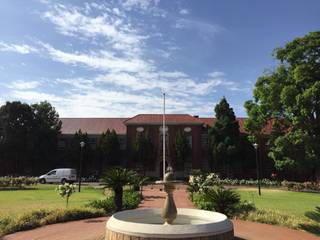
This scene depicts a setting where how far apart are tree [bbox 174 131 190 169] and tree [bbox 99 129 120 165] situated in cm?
854

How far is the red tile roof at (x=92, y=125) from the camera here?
63.3 m

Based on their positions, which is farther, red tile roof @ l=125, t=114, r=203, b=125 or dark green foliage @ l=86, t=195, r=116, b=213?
red tile roof @ l=125, t=114, r=203, b=125

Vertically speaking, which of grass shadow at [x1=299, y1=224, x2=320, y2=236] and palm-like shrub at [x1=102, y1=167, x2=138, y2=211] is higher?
palm-like shrub at [x1=102, y1=167, x2=138, y2=211]

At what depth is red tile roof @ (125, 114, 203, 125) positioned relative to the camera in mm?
60094

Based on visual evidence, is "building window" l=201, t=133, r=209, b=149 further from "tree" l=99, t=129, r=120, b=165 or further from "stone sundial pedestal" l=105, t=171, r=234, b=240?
"stone sundial pedestal" l=105, t=171, r=234, b=240

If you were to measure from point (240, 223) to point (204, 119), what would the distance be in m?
50.2

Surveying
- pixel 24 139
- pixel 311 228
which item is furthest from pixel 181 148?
pixel 311 228

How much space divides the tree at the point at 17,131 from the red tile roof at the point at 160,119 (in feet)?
45.5

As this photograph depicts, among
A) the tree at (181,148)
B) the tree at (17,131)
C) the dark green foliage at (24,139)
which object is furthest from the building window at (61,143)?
the tree at (181,148)

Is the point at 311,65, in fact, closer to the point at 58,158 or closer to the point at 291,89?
the point at 291,89

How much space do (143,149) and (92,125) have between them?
11.6 m

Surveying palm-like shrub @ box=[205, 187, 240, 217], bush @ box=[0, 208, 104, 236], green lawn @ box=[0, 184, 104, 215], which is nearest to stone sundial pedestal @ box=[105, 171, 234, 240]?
bush @ box=[0, 208, 104, 236]

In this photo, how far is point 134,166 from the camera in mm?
59688

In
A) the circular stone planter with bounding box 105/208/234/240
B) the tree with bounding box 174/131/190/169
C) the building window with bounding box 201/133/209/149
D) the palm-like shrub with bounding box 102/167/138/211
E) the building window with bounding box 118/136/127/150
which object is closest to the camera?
the circular stone planter with bounding box 105/208/234/240
